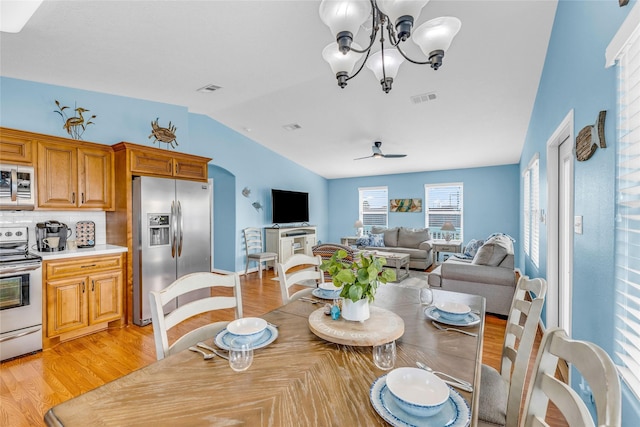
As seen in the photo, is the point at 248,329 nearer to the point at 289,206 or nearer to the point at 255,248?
the point at 255,248

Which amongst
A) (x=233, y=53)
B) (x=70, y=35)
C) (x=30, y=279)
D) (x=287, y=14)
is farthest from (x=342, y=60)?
(x=30, y=279)

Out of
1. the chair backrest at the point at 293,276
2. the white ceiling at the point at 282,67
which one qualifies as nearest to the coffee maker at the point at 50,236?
the white ceiling at the point at 282,67

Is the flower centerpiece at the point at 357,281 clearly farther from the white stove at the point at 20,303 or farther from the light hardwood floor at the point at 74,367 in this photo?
the white stove at the point at 20,303

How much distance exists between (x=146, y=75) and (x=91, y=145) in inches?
39.8

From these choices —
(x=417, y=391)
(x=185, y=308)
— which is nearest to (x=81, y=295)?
(x=185, y=308)

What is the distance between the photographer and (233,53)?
3043 millimetres

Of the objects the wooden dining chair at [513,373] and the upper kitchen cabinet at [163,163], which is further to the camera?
the upper kitchen cabinet at [163,163]

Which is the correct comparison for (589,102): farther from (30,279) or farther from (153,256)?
(30,279)

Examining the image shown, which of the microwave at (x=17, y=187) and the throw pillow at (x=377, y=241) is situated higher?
the microwave at (x=17, y=187)

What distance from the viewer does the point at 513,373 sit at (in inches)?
48.5

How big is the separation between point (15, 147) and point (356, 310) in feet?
11.8

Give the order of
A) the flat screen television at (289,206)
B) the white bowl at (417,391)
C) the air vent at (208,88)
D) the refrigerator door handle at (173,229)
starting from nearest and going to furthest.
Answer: the white bowl at (417,391) < the refrigerator door handle at (173,229) < the air vent at (208,88) < the flat screen television at (289,206)

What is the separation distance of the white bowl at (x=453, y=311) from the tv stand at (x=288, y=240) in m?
4.49

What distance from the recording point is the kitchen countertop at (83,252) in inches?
111
